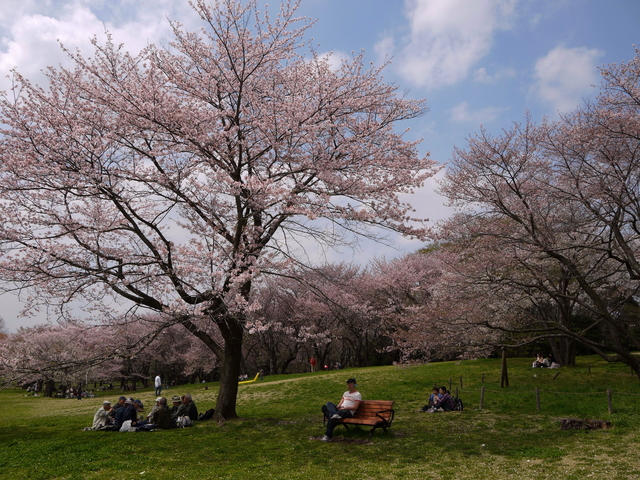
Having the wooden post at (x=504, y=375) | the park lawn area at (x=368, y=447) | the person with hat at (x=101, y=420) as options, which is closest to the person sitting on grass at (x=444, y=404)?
the park lawn area at (x=368, y=447)

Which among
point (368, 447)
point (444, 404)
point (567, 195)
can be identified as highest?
point (567, 195)

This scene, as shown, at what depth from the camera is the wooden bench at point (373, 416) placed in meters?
9.39

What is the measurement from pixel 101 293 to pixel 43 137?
408 centimetres

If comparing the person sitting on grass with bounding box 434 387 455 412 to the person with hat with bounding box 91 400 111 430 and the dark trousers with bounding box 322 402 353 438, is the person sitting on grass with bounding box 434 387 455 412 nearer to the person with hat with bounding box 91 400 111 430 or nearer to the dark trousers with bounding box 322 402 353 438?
the dark trousers with bounding box 322 402 353 438

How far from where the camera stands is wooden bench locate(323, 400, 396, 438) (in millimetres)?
9389

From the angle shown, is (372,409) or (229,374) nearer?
(372,409)

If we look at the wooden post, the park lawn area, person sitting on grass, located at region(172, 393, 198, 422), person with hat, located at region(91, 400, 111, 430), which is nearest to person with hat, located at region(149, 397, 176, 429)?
person sitting on grass, located at region(172, 393, 198, 422)

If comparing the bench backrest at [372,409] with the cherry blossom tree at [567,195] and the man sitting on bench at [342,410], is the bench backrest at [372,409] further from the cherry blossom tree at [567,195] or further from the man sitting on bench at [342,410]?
the cherry blossom tree at [567,195]

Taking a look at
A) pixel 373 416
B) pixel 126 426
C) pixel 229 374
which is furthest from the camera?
pixel 229 374

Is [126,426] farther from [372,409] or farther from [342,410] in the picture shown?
[372,409]

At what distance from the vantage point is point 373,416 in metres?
9.80

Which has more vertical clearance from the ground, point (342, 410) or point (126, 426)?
point (342, 410)

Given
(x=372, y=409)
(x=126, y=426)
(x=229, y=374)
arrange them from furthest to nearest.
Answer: (x=229, y=374), (x=126, y=426), (x=372, y=409)

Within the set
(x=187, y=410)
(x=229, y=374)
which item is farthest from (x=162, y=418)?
(x=229, y=374)
